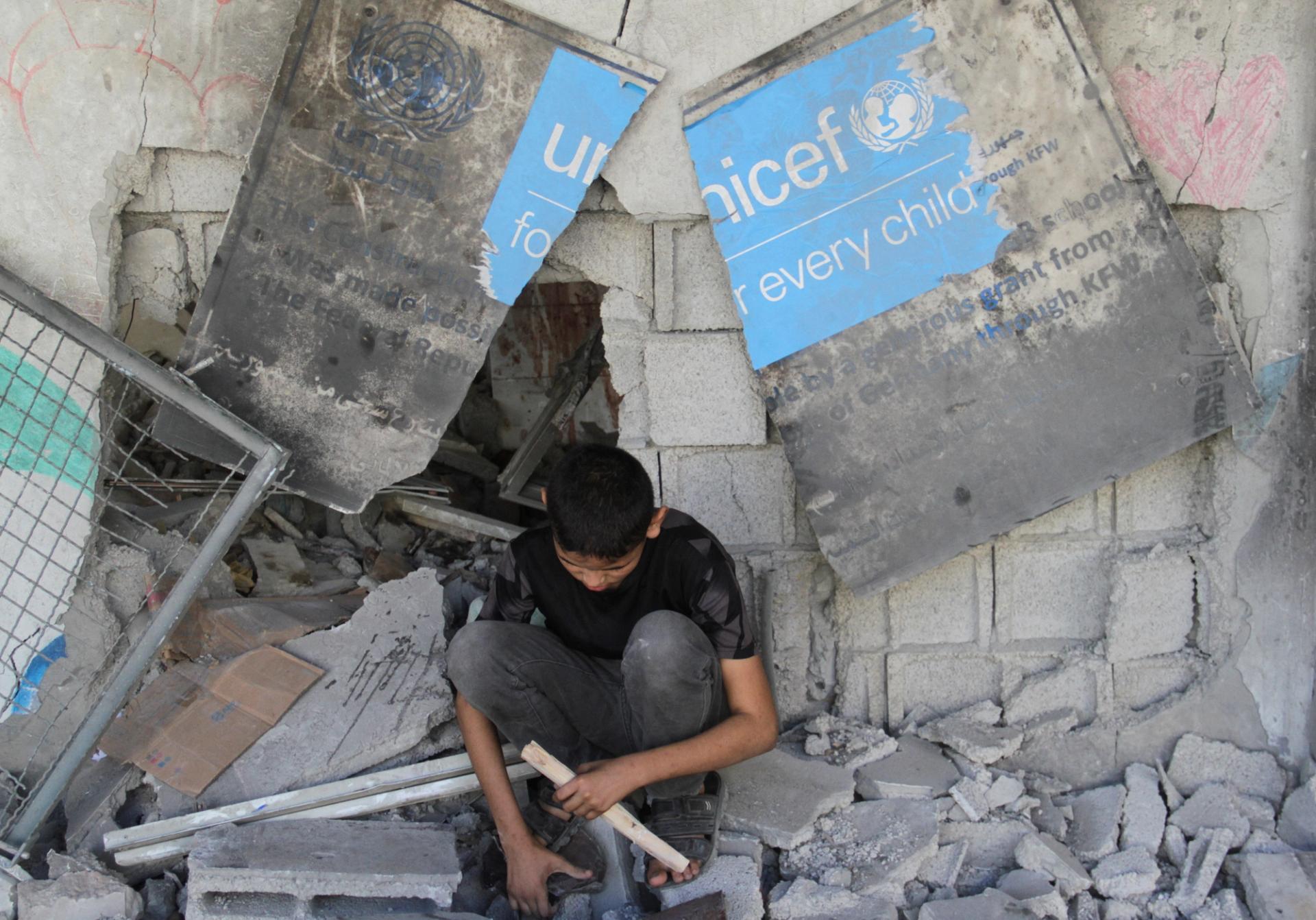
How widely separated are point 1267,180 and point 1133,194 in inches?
15.5

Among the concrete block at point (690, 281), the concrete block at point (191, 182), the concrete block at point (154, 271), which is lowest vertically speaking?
the concrete block at point (690, 281)

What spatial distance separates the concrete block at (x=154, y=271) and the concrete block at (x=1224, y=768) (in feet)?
10.1

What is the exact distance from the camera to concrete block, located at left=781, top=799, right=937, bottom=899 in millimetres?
2746

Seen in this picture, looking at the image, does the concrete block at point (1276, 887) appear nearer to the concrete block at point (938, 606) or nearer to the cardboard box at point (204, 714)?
the concrete block at point (938, 606)

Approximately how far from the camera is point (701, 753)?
2559mm

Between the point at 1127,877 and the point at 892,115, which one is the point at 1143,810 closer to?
the point at 1127,877

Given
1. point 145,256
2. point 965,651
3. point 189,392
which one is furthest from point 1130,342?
point 145,256

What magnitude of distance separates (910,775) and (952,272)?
1.37 meters

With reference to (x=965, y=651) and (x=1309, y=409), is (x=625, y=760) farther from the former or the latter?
(x=1309, y=409)

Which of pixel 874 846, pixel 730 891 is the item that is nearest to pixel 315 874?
pixel 730 891

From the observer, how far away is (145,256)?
3049 millimetres

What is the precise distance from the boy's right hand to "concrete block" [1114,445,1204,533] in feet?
5.77

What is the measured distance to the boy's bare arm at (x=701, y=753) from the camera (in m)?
2.42

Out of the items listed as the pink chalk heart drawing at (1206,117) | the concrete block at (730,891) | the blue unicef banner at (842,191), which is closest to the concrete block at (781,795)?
the concrete block at (730,891)
